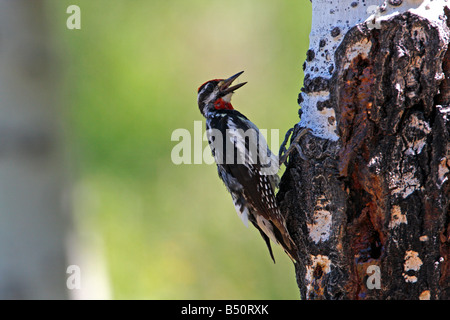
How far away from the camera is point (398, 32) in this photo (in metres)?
2.23

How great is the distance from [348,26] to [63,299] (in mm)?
2189

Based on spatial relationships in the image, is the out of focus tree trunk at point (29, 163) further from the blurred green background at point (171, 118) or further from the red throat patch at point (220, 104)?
the blurred green background at point (171, 118)

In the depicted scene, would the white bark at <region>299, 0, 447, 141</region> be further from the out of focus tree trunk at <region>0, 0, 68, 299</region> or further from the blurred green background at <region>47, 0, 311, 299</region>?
the blurred green background at <region>47, 0, 311, 299</region>

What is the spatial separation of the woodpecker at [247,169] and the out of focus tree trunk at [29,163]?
1.02m

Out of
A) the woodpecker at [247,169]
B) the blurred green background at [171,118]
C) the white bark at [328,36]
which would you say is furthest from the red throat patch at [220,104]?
the blurred green background at [171,118]

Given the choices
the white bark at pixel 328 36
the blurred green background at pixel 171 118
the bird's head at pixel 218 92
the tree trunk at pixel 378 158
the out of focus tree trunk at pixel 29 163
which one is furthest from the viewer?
the blurred green background at pixel 171 118

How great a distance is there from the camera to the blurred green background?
580 cm

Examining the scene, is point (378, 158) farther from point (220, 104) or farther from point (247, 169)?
point (220, 104)

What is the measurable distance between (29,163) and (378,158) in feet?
6.26

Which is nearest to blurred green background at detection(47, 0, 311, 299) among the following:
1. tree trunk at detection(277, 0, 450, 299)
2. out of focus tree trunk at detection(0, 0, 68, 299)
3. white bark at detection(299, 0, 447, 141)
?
out of focus tree trunk at detection(0, 0, 68, 299)

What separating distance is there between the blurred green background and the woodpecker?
2.26 m

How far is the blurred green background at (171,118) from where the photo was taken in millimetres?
5805
